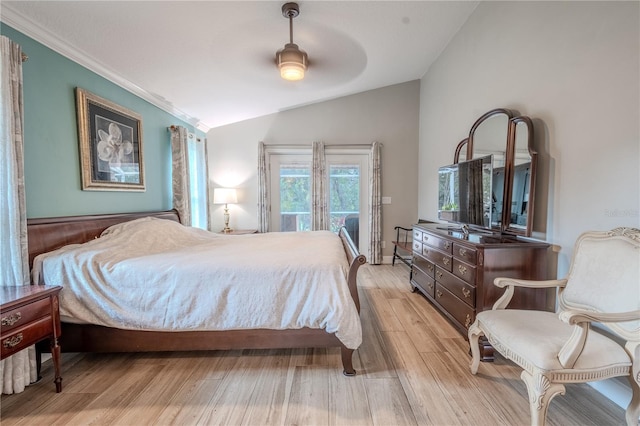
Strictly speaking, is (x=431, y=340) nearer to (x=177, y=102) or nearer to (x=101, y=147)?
(x=101, y=147)

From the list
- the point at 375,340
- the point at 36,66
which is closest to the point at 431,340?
the point at 375,340

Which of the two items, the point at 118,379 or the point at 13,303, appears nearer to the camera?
the point at 13,303

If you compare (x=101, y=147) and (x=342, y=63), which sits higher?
(x=342, y=63)

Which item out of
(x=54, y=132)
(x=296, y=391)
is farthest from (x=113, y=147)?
(x=296, y=391)

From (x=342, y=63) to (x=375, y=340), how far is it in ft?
10.5

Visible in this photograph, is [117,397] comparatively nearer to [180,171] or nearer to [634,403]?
[180,171]

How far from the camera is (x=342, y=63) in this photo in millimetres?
3477

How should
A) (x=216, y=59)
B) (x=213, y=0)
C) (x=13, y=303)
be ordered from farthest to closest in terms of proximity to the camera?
(x=216, y=59) → (x=213, y=0) → (x=13, y=303)

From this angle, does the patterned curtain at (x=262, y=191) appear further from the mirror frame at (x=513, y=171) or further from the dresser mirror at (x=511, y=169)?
the mirror frame at (x=513, y=171)

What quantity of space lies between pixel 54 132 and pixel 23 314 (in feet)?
4.60

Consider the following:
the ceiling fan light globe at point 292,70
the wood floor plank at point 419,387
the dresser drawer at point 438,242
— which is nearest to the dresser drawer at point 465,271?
the dresser drawer at point 438,242

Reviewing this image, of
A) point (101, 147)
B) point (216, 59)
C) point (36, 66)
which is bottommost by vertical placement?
point (101, 147)

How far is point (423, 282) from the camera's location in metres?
3.25

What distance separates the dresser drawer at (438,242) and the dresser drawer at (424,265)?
23cm
